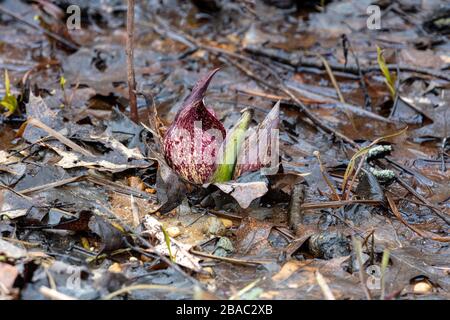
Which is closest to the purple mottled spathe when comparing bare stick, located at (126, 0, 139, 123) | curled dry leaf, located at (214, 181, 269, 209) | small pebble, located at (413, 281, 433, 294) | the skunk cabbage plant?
the skunk cabbage plant

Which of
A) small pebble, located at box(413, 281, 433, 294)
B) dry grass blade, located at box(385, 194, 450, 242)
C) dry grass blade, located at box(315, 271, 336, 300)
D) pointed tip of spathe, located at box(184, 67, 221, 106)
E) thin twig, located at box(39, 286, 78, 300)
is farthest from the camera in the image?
dry grass blade, located at box(385, 194, 450, 242)

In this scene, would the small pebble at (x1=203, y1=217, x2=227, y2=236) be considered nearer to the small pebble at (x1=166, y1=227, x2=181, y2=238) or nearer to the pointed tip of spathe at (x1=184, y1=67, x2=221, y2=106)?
the small pebble at (x1=166, y1=227, x2=181, y2=238)

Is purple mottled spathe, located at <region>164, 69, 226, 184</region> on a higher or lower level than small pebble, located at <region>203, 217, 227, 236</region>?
higher

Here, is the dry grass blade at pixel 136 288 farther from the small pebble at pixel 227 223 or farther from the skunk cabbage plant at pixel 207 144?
the skunk cabbage plant at pixel 207 144

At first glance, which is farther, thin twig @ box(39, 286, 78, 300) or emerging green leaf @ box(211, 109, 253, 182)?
emerging green leaf @ box(211, 109, 253, 182)

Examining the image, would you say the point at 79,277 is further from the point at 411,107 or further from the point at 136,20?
the point at 136,20

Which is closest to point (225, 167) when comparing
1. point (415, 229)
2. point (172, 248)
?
point (172, 248)

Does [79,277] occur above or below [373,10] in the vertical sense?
below

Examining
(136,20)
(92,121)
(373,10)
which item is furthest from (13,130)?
(373,10)
